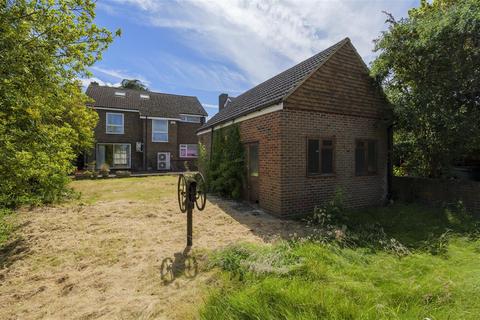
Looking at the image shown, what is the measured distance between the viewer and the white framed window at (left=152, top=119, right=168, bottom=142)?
24.8 meters

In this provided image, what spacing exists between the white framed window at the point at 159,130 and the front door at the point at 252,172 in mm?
17899

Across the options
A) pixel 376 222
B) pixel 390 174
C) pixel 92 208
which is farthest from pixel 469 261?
pixel 92 208

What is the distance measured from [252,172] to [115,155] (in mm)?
19241

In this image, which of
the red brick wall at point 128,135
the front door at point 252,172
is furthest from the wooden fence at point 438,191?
the red brick wall at point 128,135

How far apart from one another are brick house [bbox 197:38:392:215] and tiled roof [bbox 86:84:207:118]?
17.7 meters

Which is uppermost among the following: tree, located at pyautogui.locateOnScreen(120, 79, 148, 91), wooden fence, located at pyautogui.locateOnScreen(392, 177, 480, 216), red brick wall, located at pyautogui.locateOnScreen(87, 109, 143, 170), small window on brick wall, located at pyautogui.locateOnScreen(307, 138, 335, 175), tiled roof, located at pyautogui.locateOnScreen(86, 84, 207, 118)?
tree, located at pyautogui.locateOnScreen(120, 79, 148, 91)

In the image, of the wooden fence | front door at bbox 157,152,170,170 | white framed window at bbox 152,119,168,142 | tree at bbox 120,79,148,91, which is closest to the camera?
the wooden fence

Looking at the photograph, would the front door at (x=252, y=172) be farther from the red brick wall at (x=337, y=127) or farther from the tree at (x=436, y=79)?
the tree at (x=436, y=79)

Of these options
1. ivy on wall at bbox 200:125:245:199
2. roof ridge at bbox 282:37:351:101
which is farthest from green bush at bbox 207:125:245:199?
roof ridge at bbox 282:37:351:101

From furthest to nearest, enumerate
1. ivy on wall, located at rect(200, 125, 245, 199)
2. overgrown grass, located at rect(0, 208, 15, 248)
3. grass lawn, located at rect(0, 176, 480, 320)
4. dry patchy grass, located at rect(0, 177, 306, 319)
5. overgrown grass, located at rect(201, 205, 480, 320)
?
ivy on wall, located at rect(200, 125, 245, 199)
overgrown grass, located at rect(0, 208, 15, 248)
dry patchy grass, located at rect(0, 177, 306, 319)
grass lawn, located at rect(0, 176, 480, 320)
overgrown grass, located at rect(201, 205, 480, 320)

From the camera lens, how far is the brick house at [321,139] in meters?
7.48

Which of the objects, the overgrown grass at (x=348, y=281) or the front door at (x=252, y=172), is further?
the front door at (x=252, y=172)

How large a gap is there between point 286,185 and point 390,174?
16.0ft

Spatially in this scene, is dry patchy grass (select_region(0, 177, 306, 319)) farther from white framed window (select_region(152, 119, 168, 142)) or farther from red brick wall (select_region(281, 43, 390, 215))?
white framed window (select_region(152, 119, 168, 142))
